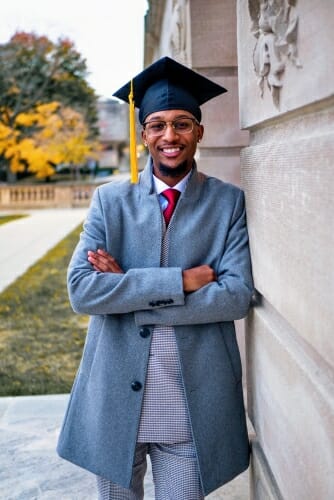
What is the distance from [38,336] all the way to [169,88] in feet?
16.8

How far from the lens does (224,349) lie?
222 cm

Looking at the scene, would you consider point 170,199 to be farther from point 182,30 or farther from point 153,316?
point 182,30

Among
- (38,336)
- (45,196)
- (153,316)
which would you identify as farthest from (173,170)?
(45,196)

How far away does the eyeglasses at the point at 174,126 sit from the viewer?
2152mm

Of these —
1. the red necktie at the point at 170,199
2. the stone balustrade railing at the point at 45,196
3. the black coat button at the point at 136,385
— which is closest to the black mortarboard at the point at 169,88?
the red necktie at the point at 170,199

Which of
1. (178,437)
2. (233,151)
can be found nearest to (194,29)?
(233,151)

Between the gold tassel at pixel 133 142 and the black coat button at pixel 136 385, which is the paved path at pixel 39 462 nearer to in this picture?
the black coat button at pixel 136 385

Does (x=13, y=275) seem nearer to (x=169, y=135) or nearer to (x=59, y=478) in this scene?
(x=59, y=478)

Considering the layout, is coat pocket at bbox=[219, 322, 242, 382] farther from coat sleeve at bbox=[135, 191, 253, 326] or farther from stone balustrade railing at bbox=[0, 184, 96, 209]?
stone balustrade railing at bbox=[0, 184, 96, 209]

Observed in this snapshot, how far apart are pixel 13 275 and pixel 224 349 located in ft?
29.0

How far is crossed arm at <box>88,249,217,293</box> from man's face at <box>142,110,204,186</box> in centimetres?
33

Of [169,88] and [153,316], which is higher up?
[169,88]

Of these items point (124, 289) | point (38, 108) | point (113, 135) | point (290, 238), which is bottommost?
point (124, 289)

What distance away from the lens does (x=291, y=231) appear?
167 cm
